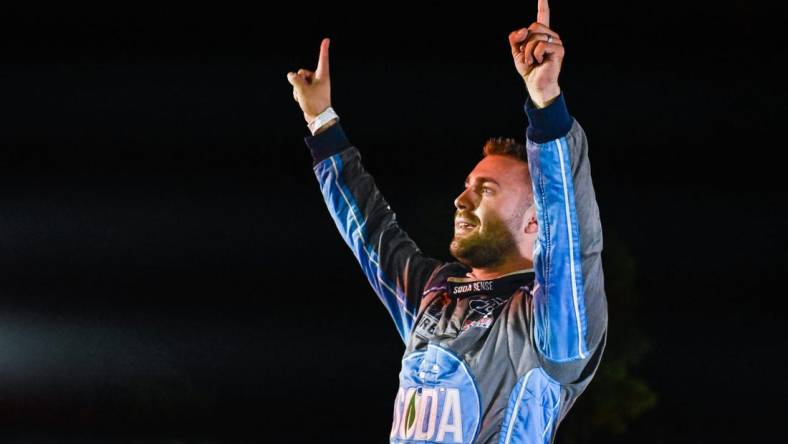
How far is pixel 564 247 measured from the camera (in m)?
1.84

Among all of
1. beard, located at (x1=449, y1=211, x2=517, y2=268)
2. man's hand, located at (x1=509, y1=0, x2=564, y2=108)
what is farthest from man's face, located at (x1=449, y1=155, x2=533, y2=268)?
man's hand, located at (x1=509, y1=0, x2=564, y2=108)

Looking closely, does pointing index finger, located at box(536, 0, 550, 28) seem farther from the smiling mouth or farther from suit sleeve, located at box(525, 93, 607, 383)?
the smiling mouth

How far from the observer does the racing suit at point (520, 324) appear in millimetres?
1819

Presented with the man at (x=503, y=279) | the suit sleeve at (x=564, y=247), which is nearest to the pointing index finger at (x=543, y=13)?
the man at (x=503, y=279)

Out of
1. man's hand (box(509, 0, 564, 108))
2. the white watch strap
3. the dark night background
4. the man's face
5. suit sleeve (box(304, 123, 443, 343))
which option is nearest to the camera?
man's hand (box(509, 0, 564, 108))

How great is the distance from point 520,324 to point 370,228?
0.48 meters

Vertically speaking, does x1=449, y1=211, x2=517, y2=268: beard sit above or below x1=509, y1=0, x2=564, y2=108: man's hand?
below

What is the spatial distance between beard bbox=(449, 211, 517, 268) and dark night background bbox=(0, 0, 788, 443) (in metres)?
1.27

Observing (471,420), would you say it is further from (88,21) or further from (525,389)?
(88,21)

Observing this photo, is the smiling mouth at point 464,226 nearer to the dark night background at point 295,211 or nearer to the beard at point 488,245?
the beard at point 488,245

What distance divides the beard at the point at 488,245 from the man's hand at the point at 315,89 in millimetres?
478

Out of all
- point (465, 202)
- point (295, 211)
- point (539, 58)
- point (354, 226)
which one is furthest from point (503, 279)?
point (295, 211)

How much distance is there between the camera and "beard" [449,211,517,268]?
2.13 m

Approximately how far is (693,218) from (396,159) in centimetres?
95
